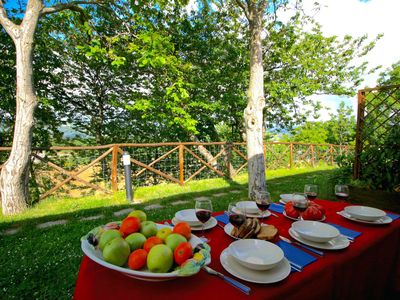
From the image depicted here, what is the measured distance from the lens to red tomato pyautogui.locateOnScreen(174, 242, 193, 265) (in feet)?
2.39

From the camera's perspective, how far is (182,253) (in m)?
0.73

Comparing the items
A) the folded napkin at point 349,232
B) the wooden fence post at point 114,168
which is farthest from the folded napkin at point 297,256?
the wooden fence post at point 114,168

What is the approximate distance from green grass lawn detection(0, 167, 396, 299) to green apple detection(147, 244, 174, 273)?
1466 mm

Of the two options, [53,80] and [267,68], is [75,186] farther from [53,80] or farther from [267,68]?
[267,68]

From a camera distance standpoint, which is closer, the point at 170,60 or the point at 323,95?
the point at 170,60

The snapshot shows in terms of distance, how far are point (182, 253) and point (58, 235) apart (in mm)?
2655

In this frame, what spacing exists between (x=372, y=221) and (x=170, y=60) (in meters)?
5.55

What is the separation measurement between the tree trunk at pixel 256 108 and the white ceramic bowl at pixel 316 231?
290 centimetres

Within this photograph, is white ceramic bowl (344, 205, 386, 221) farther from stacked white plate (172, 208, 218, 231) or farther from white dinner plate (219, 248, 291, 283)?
stacked white plate (172, 208, 218, 231)

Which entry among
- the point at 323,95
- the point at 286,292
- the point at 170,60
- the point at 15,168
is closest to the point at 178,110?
the point at 170,60

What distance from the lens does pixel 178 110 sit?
20.8ft

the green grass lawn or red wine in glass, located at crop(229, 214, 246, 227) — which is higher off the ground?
red wine in glass, located at crop(229, 214, 246, 227)

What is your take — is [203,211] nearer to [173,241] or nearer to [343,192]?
[173,241]

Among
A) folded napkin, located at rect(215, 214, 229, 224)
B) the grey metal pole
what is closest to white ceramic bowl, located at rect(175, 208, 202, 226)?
folded napkin, located at rect(215, 214, 229, 224)
